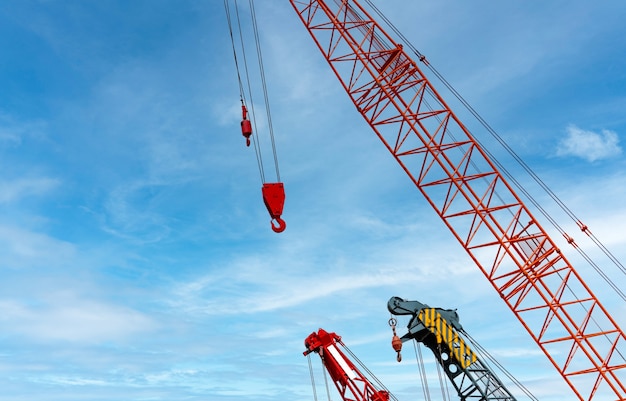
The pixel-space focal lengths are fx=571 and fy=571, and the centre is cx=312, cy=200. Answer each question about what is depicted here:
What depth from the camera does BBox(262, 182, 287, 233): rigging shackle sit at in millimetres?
24672

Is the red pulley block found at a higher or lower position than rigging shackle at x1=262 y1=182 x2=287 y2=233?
higher

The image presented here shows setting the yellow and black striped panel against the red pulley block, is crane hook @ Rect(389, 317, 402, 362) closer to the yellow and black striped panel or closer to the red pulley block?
the yellow and black striped panel

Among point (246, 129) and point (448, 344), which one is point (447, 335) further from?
point (246, 129)

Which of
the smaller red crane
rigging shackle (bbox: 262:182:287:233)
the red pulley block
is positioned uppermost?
the red pulley block

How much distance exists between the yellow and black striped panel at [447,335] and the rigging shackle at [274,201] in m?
9.87

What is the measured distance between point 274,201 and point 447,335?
11968 millimetres

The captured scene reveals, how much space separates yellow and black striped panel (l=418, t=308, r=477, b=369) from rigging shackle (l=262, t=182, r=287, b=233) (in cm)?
987

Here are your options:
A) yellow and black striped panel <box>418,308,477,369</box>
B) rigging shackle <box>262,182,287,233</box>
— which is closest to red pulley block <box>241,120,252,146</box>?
rigging shackle <box>262,182,287,233</box>

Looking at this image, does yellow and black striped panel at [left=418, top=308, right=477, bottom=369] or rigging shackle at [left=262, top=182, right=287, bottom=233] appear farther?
yellow and black striped panel at [left=418, top=308, right=477, bottom=369]

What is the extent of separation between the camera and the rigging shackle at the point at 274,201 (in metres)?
24.7

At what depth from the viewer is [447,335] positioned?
29453mm

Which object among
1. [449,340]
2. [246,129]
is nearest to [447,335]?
[449,340]

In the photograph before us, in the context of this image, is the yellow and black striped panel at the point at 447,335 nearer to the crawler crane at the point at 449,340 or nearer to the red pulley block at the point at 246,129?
the crawler crane at the point at 449,340

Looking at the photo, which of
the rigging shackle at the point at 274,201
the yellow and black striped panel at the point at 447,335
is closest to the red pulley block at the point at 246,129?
the rigging shackle at the point at 274,201
